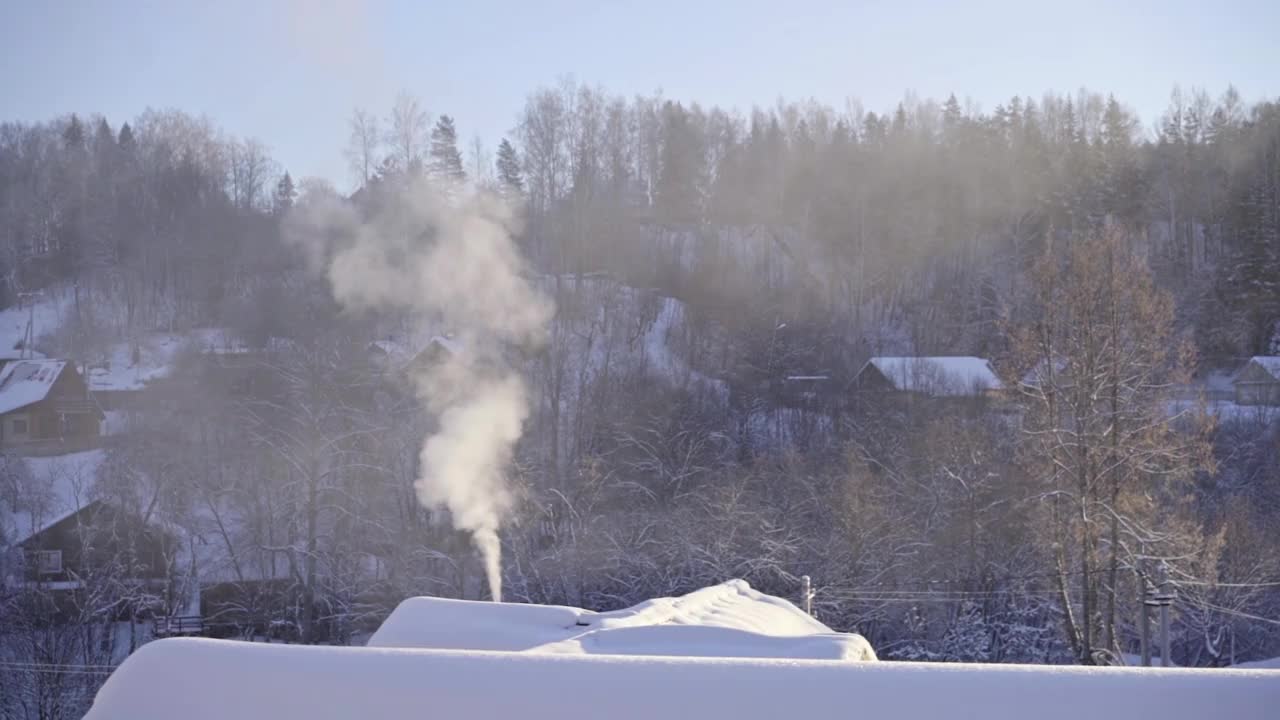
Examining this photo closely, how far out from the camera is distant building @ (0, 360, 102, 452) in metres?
27.1

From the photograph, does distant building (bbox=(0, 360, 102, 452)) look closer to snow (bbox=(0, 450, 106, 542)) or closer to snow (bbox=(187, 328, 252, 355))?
snow (bbox=(0, 450, 106, 542))

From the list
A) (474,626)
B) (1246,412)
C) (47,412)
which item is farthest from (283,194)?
(1246,412)

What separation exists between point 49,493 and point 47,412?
5827 mm

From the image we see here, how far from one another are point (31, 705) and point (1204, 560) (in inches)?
798

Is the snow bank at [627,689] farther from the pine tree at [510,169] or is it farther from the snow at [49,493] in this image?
the pine tree at [510,169]

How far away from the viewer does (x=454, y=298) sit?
20.7 m

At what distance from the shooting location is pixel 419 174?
20.7 m

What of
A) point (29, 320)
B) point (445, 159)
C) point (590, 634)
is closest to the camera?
point (590, 634)

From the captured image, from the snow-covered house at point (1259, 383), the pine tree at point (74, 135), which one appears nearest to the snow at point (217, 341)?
the pine tree at point (74, 135)

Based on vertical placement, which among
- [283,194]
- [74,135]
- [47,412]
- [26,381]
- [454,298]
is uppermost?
[74,135]

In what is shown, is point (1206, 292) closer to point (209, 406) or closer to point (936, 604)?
point (936, 604)

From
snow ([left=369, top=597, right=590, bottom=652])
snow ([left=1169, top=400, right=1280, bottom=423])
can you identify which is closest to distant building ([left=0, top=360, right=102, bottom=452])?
snow ([left=369, top=597, right=590, bottom=652])

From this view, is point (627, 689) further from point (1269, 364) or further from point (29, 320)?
point (29, 320)

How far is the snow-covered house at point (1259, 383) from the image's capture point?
29.9 metres
